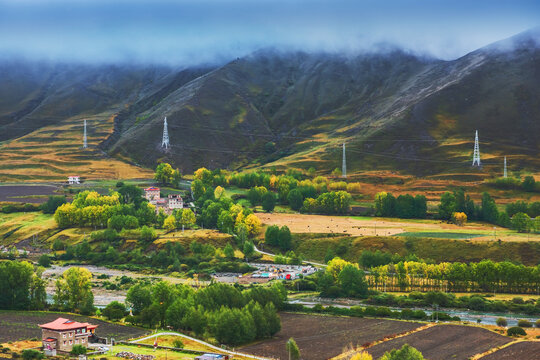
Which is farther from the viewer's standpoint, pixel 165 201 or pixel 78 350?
pixel 165 201

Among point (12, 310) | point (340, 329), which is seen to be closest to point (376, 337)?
point (340, 329)

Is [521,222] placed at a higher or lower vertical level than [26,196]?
lower

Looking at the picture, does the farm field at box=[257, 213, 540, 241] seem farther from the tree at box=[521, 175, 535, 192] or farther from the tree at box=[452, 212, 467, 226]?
the tree at box=[521, 175, 535, 192]

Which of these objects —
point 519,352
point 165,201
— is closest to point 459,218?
point 165,201

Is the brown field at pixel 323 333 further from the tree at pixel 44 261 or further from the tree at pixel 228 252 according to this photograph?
the tree at pixel 44 261

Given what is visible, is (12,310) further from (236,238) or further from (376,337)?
(236,238)

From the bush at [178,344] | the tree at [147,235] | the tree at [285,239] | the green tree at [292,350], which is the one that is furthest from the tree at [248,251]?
the green tree at [292,350]

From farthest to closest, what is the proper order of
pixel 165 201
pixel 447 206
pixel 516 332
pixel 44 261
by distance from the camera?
pixel 165 201 → pixel 447 206 → pixel 44 261 → pixel 516 332

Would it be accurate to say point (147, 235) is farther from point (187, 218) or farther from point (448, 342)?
point (448, 342)
